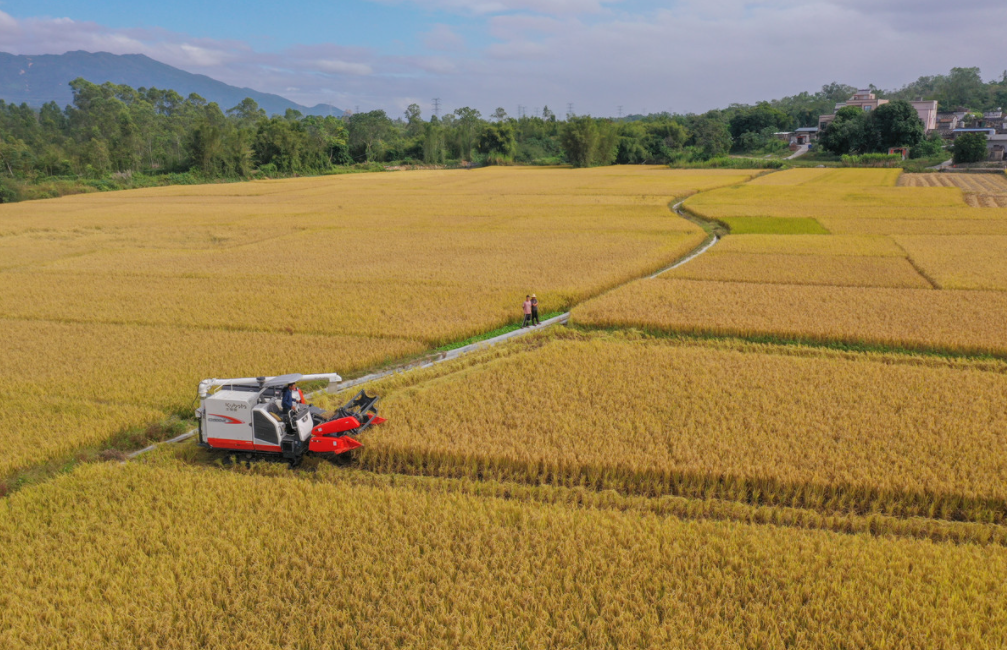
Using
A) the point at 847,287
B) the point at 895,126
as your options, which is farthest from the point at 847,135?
the point at 847,287

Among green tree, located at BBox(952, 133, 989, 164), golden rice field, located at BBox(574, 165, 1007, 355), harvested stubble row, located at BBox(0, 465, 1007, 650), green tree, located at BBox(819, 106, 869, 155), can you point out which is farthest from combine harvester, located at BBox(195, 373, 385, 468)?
green tree, located at BBox(819, 106, 869, 155)

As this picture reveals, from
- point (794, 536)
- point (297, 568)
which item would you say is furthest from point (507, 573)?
point (794, 536)

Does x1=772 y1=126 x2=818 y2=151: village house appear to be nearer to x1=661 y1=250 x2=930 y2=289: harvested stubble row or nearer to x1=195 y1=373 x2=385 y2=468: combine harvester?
x1=661 y1=250 x2=930 y2=289: harvested stubble row

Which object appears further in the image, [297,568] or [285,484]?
[285,484]

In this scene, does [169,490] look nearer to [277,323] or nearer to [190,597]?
[190,597]

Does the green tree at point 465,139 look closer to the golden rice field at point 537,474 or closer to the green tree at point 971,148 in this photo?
the green tree at point 971,148

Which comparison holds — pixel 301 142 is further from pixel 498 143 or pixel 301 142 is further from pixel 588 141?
pixel 588 141
